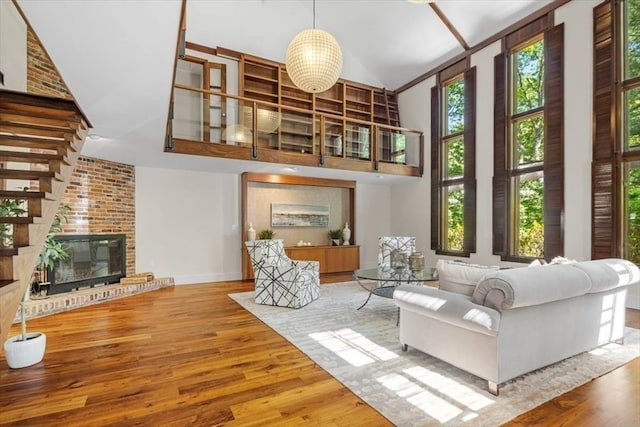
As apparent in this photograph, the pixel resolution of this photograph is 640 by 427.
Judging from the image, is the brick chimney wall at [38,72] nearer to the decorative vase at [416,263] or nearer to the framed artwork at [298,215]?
the framed artwork at [298,215]

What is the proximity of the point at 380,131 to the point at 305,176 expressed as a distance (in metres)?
1.97

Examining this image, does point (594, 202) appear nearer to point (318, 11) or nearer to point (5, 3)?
point (318, 11)

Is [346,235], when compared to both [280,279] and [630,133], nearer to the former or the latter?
[280,279]

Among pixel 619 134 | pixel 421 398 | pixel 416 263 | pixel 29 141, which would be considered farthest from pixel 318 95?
pixel 421 398

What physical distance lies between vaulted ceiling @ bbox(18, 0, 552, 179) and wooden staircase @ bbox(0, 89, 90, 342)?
12.5 inches

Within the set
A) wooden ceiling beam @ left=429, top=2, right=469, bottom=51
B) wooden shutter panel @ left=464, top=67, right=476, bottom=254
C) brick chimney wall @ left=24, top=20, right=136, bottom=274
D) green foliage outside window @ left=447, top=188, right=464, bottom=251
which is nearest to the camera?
brick chimney wall @ left=24, top=20, right=136, bottom=274

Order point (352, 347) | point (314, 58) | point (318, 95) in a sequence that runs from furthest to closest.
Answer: point (318, 95) < point (314, 58) < point (352, 347)

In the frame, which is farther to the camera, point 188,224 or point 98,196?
point 188,224

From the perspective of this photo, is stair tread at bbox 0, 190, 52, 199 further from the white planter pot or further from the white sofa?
the white sofa

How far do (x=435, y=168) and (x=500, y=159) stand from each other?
5.01ft

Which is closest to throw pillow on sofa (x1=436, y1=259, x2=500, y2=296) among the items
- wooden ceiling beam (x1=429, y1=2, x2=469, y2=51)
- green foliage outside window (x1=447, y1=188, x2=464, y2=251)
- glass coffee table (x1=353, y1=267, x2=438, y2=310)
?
glass coffee table (x1=353, y1=267, x2=438, y2=310)

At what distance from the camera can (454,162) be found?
7160 mm

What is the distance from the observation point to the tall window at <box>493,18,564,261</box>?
533 centimetres

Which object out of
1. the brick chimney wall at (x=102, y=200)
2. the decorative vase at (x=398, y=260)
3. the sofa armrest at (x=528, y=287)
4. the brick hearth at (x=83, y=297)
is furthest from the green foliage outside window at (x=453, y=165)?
the brick chimney wall at (x=102, y=200)
